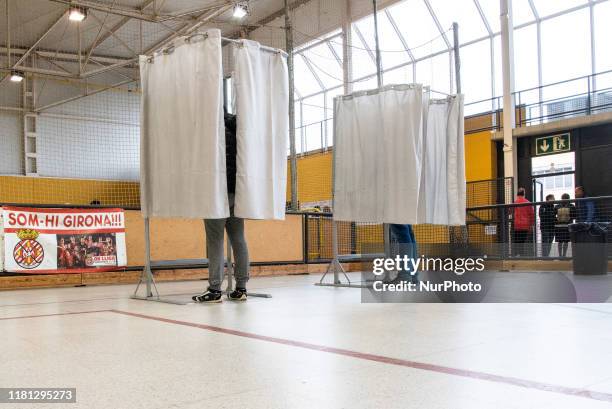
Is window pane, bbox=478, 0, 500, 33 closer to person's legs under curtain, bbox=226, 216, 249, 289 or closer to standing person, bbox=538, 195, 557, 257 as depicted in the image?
standing person, bbox=538, 195, 557, 257

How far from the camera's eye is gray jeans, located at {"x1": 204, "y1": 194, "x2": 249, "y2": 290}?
451 cm

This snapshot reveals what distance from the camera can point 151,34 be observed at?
1830cm

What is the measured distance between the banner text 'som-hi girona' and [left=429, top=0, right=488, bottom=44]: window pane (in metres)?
11.7

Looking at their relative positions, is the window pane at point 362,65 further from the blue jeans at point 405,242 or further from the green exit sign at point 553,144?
the blue jeans at point 405,242

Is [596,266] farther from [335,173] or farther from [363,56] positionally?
[363,56]

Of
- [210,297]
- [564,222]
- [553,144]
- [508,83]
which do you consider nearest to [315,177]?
[508,83]

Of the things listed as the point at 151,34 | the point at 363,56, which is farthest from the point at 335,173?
the point at 151,34

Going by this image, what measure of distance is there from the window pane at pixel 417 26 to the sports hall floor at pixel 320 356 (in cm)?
1368

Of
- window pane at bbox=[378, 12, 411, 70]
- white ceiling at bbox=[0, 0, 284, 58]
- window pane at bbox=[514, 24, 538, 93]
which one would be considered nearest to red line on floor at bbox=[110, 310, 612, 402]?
white ceiling at bbox=[0, 0, 284, 58]

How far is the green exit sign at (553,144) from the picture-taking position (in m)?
13.6

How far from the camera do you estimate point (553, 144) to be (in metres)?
13.8

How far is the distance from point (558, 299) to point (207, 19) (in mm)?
12504

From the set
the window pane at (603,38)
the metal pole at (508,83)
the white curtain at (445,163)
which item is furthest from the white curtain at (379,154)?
the window pane at (603,38)

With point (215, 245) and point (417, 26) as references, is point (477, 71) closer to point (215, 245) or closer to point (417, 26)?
point (417, 26)
